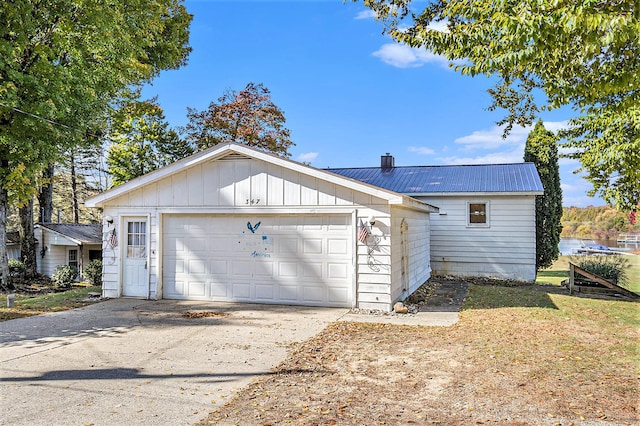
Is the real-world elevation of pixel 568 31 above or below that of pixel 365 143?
below

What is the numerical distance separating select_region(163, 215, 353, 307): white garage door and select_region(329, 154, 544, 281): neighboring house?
7.34m

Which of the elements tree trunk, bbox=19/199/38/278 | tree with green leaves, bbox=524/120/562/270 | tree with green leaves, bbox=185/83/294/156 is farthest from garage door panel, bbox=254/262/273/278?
tree with green leaves, bbox=185/83/294/156

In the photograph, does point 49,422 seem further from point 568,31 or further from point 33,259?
point 33,259

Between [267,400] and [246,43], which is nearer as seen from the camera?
[267,400]

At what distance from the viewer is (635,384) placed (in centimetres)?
464

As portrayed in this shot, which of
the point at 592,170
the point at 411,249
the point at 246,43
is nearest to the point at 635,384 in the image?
the point at 411,249

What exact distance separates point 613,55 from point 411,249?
624cm

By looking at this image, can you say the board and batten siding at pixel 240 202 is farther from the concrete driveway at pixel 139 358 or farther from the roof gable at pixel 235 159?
the concrete driveway at pixel 139 358

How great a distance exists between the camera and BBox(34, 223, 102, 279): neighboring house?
20.1 meters

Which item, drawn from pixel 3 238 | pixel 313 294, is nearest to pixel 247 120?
pixel 3 238

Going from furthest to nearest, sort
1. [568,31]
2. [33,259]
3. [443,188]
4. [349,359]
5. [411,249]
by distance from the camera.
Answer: [33,259] < [443,188] < [411,249] < [349,359] < [568,31]

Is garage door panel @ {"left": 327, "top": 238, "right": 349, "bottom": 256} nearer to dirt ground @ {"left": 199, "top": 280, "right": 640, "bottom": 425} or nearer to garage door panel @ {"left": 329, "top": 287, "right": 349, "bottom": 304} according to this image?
garage door panel @ {"left": 329, "top": 287, "right": 349, "bottom": 304}

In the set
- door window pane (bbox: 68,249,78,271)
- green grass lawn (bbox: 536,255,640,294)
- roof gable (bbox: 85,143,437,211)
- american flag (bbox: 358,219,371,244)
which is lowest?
green grass lawn (bbox: 536,255,640,294)

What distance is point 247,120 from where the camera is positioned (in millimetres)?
23375
